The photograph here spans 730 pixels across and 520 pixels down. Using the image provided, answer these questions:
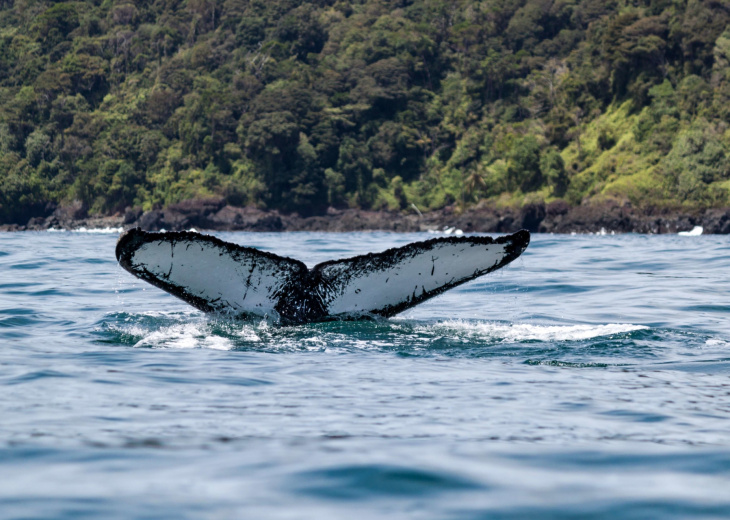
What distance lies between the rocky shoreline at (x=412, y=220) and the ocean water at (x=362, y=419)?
6058 centimetres

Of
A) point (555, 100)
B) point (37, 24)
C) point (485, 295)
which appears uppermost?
point (37, 24)

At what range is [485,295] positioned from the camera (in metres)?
12.3

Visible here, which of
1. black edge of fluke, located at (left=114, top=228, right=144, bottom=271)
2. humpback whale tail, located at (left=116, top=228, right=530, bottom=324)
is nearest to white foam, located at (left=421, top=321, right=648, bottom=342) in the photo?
humpback whale tail, located at (left=116, top=228, right=530, bottom=324)

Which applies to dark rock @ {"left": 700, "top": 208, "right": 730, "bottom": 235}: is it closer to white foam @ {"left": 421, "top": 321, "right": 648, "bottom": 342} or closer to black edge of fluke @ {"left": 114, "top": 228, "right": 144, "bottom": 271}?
white foam @ {"left": 421, "top": 321, "right": 648, "bottom": 342}

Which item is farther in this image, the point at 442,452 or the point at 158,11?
the point at 158,11

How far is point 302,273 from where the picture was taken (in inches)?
272

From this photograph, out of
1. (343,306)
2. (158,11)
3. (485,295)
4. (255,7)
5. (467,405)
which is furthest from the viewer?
(158,11)

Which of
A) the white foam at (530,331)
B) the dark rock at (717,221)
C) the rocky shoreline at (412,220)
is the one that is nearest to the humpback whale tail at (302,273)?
the white foam at (530,331)

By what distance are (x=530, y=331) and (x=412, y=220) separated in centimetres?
7832

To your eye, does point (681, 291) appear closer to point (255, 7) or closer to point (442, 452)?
point (442, 452)

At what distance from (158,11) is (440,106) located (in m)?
58.9

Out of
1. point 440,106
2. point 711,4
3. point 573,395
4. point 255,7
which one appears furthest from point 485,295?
point 255,7

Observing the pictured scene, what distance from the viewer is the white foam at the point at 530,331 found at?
748 cm

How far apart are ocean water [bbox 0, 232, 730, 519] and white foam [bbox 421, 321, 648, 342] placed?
0.04 meters
